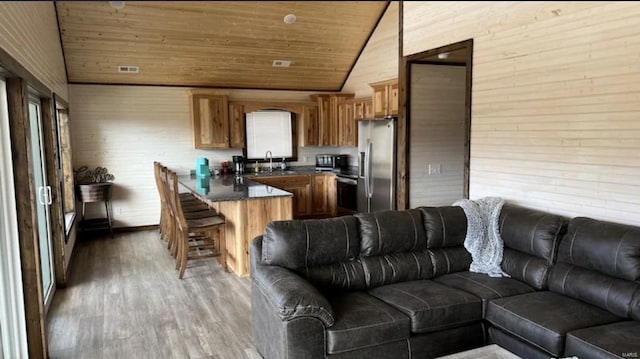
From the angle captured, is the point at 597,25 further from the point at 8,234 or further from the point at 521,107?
the point at 8,234

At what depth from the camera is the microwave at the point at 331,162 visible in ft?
26.5

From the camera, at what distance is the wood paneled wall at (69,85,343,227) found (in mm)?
7000

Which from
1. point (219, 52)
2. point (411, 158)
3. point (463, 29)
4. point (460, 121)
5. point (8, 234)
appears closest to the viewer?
point (8, 234)

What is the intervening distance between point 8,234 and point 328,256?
2102mm

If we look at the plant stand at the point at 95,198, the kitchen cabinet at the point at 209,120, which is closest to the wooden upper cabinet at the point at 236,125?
the kitchen cabinet at the point at 209,120

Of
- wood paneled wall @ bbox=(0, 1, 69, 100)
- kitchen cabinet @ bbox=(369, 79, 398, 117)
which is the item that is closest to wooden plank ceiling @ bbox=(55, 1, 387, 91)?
wood paneled wall @ bbox=(0, 1, 69, 100)

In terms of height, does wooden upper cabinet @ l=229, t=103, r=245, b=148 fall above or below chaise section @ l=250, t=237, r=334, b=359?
above

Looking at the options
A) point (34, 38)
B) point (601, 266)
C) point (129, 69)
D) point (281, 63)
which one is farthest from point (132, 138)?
point (601, 266)

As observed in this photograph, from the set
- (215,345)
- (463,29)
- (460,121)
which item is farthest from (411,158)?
(215,345)

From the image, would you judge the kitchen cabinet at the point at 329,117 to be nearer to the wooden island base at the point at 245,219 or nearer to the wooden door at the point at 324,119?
the wooden door at the point at 324,119

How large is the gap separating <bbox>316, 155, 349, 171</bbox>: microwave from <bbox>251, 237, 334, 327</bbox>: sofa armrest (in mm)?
5127

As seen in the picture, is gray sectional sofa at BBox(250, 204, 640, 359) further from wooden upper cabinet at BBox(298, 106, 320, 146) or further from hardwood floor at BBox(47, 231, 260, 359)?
wooden upper cabinet at BBox(298, 106, 320, 146)

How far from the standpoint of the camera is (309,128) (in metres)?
8.31

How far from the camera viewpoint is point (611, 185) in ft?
10.7
